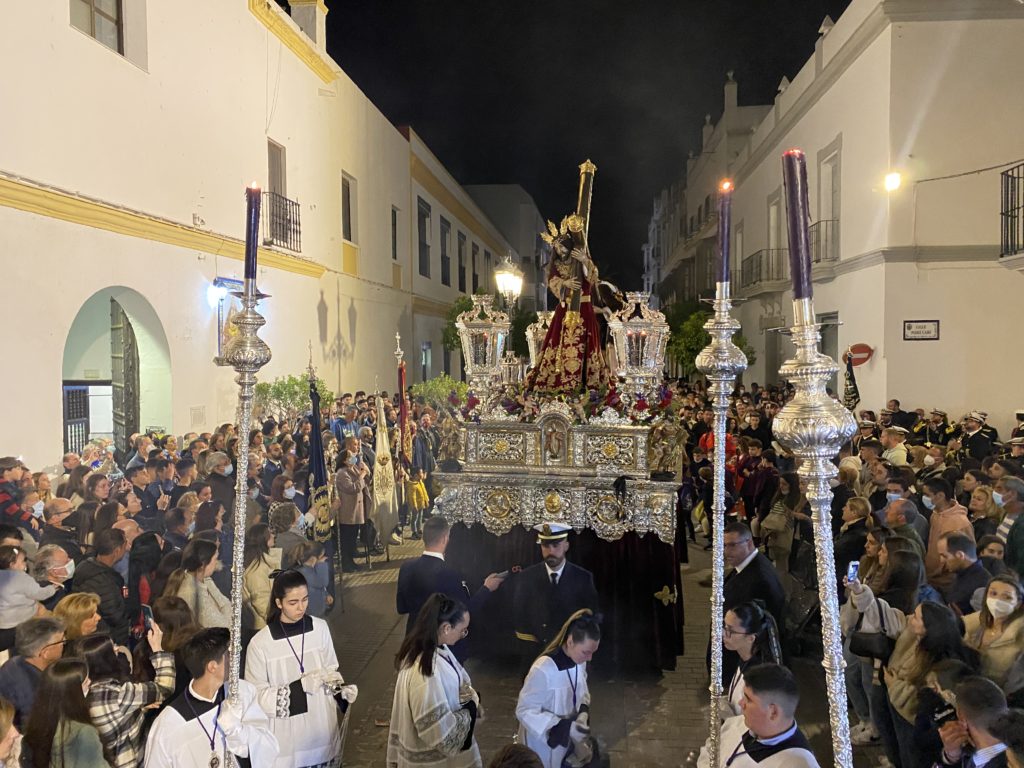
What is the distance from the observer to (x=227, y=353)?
3.04m

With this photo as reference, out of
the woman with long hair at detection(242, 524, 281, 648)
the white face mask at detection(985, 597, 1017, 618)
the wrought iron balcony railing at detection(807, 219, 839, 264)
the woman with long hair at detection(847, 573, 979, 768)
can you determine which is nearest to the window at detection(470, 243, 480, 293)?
the wrought iron balcony railing at detection(807, 219, 839, 264)

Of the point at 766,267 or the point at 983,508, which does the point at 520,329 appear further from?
the point at 983,508

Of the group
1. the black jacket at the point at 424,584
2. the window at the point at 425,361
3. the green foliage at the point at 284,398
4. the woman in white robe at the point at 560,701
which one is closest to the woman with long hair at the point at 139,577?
the black jacket at the point at 424,584

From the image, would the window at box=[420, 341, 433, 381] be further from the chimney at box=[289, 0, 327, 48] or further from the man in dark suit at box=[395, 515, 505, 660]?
the man in dark suit at box=[395, 515, 505, 660]

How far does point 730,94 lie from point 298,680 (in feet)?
96.9

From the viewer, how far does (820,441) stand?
2152 millimetres

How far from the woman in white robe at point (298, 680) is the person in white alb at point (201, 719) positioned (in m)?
0.43

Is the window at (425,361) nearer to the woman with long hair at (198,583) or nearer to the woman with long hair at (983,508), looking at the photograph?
the woman with long hair at (983,508)

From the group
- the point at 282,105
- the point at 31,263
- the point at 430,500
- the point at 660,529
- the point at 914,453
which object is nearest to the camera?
the point at 660,529

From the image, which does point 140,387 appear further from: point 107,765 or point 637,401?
point 107,765

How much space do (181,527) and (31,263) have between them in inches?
167

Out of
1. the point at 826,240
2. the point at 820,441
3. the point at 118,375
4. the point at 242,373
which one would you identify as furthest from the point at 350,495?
the point at 826,240

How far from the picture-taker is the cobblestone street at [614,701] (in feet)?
18.6

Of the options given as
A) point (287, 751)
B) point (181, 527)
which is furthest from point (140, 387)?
point (287, 751)
